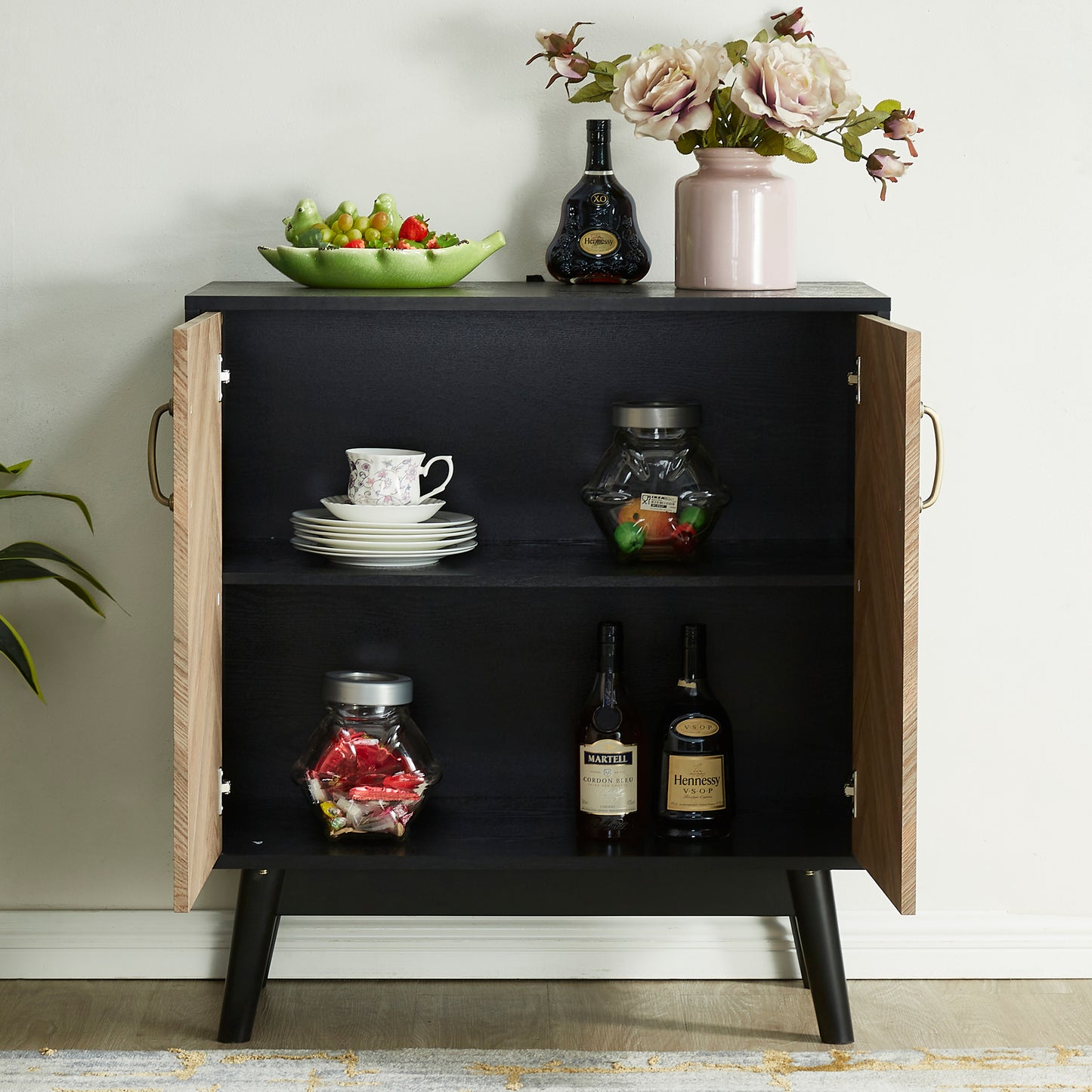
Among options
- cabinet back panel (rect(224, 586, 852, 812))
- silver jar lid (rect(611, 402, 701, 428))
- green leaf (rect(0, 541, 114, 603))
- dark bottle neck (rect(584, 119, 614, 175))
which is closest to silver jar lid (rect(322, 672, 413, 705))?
cabinet back panel (rect(224, 586, 852, 812))

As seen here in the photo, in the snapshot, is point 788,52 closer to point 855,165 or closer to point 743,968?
point 855,165

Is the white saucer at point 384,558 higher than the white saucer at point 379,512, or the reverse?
the white saucer at point 379,512

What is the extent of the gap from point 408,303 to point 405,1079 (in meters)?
0.99

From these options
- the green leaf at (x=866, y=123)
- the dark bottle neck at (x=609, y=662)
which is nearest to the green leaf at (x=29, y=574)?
the dark bottle neck at (x=609, y=662)

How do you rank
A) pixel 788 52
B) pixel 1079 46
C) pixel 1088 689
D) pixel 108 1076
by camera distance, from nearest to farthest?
1. pixel 788 52
2. pixel 108 1076
3. pixel 1079 46
4. pixel 1088 689

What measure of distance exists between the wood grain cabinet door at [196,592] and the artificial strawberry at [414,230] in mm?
262

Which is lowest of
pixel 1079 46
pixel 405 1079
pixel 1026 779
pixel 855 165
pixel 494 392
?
pixel 405 1079

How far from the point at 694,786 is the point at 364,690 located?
1.52ft

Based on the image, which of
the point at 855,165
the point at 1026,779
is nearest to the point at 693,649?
the point at 1026,779

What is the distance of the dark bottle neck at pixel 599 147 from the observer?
5.56 ft

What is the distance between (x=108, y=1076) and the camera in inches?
65.6

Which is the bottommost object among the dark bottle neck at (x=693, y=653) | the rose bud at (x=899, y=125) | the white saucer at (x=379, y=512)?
the dark bottle neck at (x=693, y=653)

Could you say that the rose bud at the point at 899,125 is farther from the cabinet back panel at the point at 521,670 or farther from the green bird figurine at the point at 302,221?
the green bird figurine at the point at 302,221

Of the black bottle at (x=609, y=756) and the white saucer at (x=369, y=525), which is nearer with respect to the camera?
the white saucer at (x=369, y=525)
